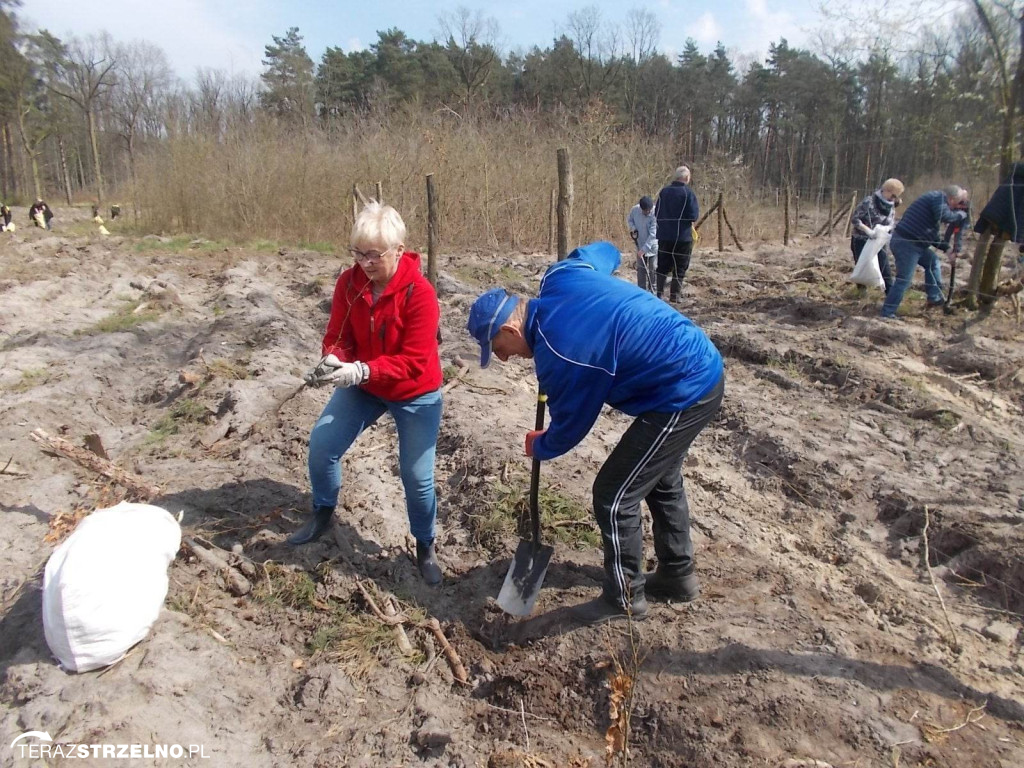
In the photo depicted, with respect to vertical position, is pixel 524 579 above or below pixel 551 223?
below

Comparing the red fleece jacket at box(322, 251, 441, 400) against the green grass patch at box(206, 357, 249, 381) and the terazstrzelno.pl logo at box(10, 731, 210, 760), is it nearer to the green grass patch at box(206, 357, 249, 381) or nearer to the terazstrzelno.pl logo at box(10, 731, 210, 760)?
the terazstrzelno.pl logo at box(10, 731, 210, 760)

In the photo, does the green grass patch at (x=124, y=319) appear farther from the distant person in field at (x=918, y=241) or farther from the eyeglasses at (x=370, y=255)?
the distant person in field at (x=918, y=241)

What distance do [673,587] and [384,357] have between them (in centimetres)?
168

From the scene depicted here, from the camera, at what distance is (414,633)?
10.2ft

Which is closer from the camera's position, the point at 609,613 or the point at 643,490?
the point at 643,490

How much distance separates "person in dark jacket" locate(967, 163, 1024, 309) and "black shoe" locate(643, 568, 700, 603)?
6269mm

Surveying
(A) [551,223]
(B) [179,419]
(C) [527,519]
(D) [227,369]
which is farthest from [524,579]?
(A) [551,223]

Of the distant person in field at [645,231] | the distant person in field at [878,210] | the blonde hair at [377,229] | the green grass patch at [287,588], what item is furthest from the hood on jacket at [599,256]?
the distant person in field at [878,210]

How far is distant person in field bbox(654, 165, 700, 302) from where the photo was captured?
338 inches

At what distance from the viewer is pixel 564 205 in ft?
22.1

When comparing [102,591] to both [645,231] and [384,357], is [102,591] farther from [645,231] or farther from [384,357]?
[645,231]

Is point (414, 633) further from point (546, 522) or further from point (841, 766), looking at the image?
point (841, 766)

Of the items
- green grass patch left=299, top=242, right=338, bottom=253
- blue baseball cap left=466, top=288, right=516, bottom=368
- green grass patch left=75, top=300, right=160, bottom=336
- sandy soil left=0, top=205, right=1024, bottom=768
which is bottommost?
sandy soil left=0, top=205, right=1024, bottom=768

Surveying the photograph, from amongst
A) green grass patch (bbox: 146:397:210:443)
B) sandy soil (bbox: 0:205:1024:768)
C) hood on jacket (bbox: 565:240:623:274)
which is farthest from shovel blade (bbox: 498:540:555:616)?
green grass patch (bbox: 146:397:210:443)
